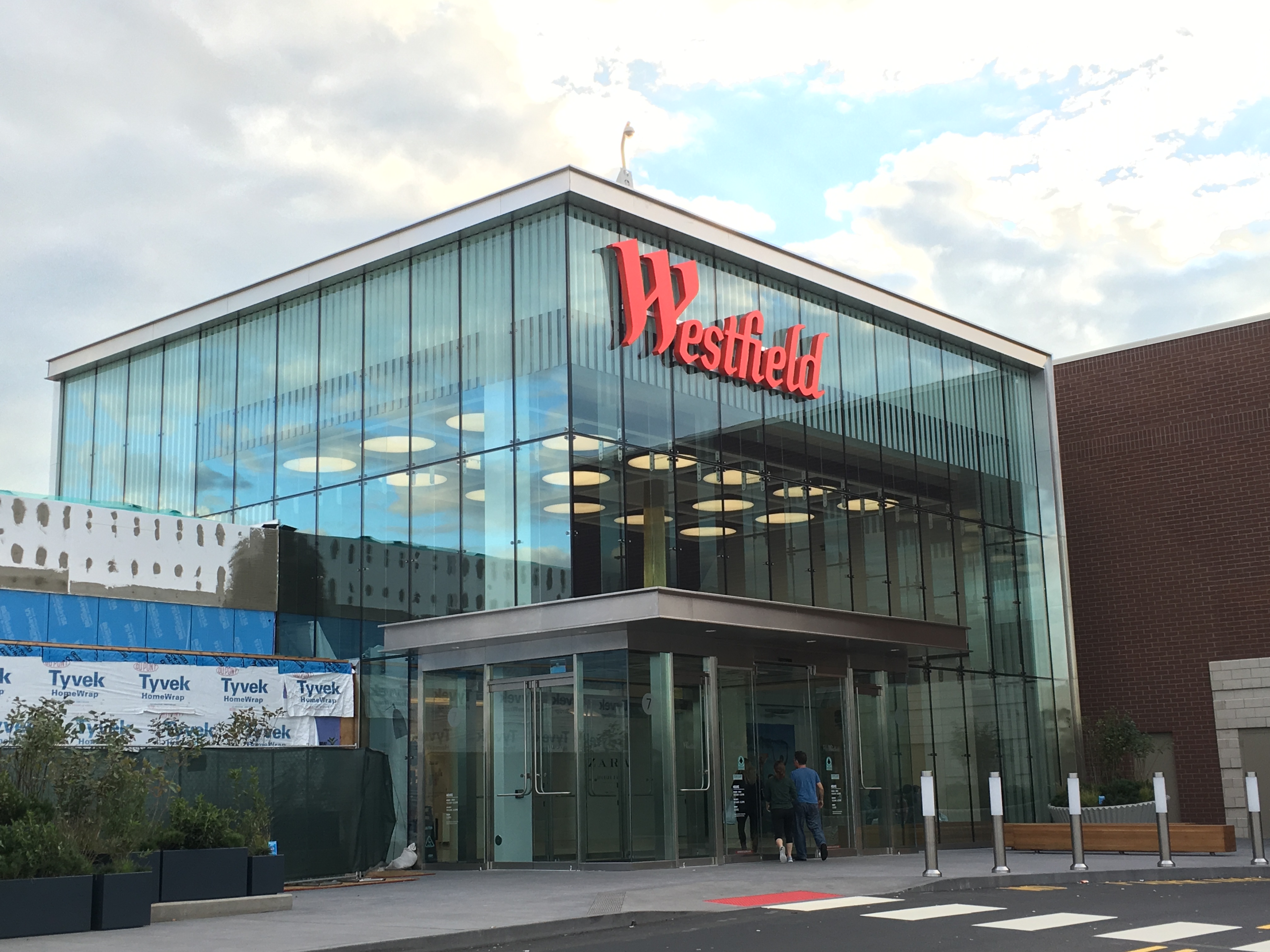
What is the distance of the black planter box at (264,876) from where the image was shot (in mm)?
14531

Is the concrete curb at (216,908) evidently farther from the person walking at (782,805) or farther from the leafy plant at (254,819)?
the person walking at (782,805)

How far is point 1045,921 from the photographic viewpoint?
12391mm

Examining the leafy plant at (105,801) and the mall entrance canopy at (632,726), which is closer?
the leafy plant at (105,801)

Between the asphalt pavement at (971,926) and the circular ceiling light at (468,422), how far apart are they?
363 inches

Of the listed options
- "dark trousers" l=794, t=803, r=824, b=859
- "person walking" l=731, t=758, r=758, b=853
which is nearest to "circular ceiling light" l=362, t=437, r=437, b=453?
"person walking" l=731, t=758, r=758, b=853

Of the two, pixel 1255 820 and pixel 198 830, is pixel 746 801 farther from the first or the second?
pixel 198 830

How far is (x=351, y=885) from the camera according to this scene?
18.2m

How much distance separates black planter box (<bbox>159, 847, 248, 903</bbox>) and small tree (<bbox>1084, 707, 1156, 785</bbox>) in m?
18.5

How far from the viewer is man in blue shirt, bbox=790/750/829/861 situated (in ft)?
66.6

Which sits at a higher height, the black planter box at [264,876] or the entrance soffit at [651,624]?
the entrance soffit at [651,624]

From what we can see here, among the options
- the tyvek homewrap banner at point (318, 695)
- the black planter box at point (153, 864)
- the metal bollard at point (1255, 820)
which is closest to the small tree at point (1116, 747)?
the metal bollard at point (1255, 820)

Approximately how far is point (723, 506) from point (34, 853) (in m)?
12.2

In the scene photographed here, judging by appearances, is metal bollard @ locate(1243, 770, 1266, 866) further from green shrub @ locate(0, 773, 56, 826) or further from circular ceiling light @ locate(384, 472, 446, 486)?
green shrub @ locate(0, 773, 56, 826)

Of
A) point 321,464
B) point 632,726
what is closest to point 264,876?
point 632,726
